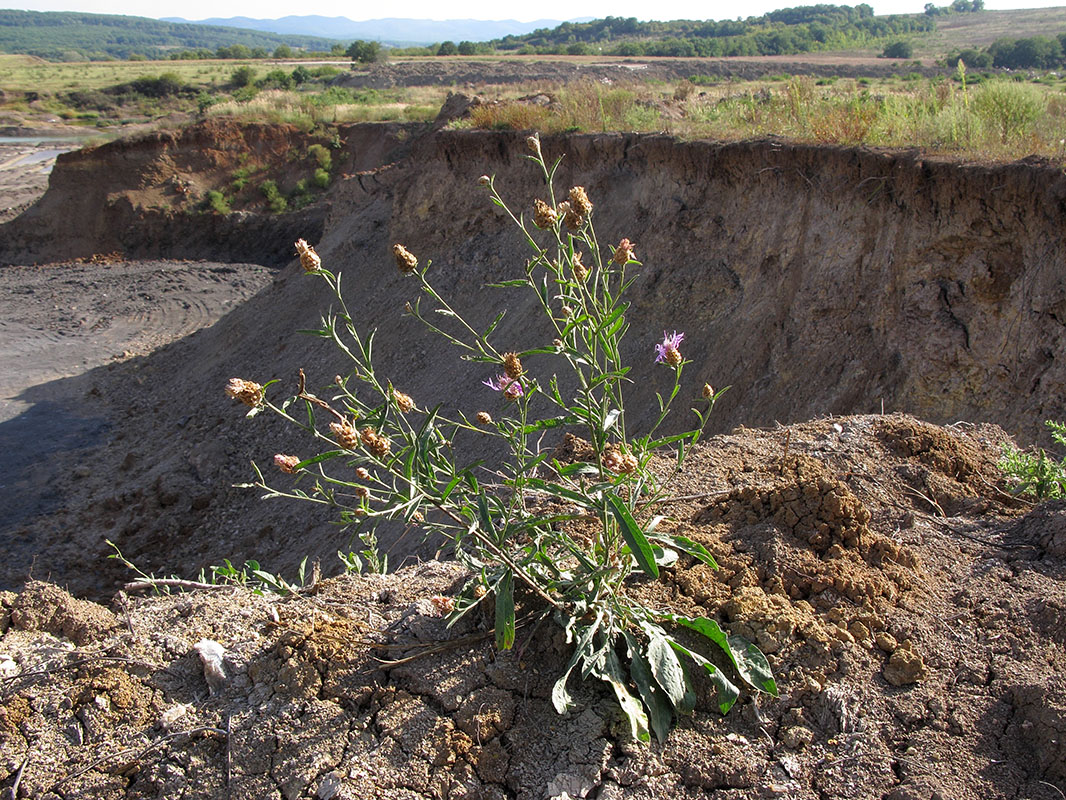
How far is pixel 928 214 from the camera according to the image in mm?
6566

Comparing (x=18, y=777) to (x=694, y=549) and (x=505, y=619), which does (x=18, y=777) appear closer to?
(x=505, y=619)

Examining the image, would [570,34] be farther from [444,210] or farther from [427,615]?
[427,615]

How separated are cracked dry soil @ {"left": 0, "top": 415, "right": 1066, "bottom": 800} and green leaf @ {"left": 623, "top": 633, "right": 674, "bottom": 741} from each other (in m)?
0.05

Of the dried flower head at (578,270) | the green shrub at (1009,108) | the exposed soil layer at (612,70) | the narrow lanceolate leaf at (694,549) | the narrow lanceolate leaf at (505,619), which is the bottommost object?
the narrow lanceolate leaf at (505,619)

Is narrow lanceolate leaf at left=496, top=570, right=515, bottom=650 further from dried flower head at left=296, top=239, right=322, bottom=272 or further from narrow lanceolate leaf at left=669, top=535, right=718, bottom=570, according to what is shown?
dried flower head at left=296, top=239, right=322, bottom=272

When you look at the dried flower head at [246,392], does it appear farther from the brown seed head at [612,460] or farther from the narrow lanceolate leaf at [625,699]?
the narrow lanceolate leaf at [625,699]

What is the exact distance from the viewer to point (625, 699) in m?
1.93

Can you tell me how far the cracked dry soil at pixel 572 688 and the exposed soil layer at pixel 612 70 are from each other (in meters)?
34.3

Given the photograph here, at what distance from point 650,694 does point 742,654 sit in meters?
0.29

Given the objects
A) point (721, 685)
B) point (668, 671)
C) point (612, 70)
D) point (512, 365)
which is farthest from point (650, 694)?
point (612, 70)

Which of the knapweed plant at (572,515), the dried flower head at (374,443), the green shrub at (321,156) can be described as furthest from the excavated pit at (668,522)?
the green shrub at (321,156)

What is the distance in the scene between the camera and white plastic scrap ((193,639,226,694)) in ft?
7.04

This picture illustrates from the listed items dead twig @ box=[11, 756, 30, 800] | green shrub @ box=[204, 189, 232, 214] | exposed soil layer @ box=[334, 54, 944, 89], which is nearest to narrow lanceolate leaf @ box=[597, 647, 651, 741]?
dead twig @ box=[11, 756, 30, 800]

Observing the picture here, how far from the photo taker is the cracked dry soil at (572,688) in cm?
189
